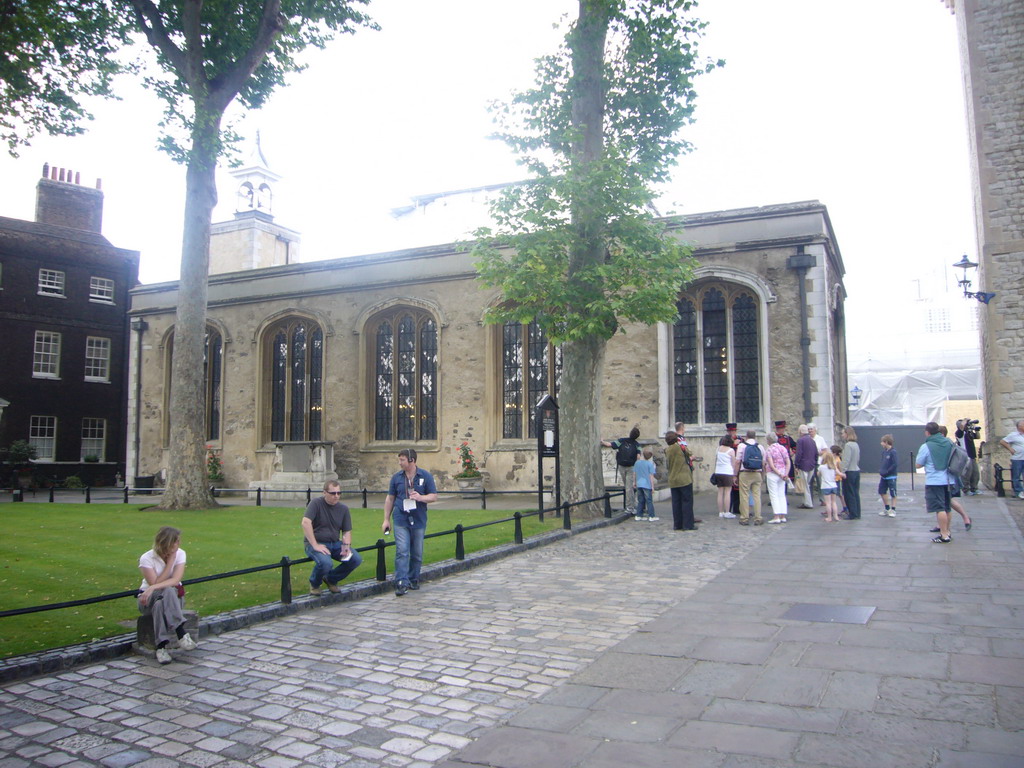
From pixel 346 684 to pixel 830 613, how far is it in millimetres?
4465

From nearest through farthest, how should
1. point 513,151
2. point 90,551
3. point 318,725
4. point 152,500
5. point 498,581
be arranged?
point 318,725
point 498,581
point 90,551
point 513,151
point 152,500

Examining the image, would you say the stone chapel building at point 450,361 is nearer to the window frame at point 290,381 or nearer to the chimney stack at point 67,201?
the window frame at point 290,381

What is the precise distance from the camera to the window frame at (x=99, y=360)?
33.0 meters

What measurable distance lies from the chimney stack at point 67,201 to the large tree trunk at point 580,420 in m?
28.3

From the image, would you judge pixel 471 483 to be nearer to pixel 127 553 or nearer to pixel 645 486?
pixel 645 486

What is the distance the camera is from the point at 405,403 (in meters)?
23.9

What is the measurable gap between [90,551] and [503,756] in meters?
9.59

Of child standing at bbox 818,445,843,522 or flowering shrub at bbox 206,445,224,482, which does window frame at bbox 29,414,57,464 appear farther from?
child standing at bbox 818,445,843,522

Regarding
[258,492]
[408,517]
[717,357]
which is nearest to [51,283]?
[258,492]

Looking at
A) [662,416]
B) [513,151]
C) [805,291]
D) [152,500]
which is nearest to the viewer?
[513,151]

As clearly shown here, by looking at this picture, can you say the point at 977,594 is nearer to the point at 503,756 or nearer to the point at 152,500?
the point at 503,756

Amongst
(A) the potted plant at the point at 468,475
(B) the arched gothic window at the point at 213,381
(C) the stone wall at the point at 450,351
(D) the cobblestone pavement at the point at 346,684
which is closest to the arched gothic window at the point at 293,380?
(C) the stone wall at the point at 450,351

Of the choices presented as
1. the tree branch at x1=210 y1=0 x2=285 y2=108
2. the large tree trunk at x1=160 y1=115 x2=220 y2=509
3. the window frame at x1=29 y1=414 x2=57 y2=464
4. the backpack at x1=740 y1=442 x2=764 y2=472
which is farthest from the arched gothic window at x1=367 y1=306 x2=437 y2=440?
the window frame at x1=29 y1=414 x2=57 y2=464

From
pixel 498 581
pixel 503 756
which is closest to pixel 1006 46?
pixel 498 581
